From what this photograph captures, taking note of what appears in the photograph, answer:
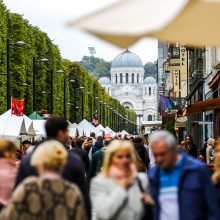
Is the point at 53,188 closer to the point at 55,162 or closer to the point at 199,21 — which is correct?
the point at 55,162

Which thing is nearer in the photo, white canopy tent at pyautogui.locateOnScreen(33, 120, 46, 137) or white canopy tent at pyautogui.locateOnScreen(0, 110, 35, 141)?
white canopy tent at pyautogui.locateOnScreen(0, 110, 35, 141)

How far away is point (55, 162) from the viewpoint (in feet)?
23.9

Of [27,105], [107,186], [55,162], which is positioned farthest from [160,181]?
[27,105]

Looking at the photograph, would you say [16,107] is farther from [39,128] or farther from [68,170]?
[68,170]

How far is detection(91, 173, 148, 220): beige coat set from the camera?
7.48 m

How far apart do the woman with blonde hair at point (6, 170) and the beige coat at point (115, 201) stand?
86.9 inches

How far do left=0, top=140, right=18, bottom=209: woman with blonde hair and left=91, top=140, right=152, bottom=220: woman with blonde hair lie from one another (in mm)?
2213

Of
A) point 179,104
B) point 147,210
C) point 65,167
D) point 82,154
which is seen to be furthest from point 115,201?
point 179,104

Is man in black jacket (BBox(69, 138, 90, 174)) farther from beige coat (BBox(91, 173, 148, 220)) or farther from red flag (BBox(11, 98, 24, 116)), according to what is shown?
beige coat (BBox(91, 173, 148, 220))

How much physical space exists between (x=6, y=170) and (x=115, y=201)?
109 inches

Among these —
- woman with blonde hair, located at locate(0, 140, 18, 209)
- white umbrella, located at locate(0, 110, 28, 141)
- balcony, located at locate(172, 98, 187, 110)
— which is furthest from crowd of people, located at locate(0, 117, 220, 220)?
balcony, located at locate(172, 98, 187, 110)

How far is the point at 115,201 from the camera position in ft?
24.5

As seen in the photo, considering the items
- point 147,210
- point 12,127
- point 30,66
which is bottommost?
point 147,210

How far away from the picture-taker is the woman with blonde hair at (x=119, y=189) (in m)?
7.50
